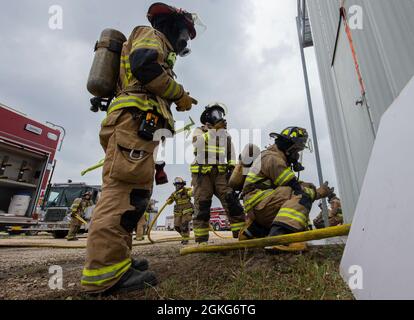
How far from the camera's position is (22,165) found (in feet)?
18.8

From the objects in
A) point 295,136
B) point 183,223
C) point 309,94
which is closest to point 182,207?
point 183,223

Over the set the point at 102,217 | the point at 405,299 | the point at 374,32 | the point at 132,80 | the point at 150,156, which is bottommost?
the point at 405,299

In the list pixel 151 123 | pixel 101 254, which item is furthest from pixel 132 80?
pixel 101 254

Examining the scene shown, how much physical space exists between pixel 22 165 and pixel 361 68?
687cm

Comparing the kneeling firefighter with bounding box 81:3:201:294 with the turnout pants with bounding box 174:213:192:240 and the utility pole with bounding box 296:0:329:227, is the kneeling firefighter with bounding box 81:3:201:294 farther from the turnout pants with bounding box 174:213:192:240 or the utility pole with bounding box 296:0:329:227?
the turnout pants with bounding box 174:213:192:240

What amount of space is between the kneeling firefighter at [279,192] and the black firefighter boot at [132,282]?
1.16 meters

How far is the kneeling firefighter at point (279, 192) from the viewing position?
2.18 meters

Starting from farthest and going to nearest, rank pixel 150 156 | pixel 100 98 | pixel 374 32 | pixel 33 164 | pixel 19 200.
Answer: pixel 33 164, pixel 19 200, pixel 100 98, pixel 374 32, pixel 150 156

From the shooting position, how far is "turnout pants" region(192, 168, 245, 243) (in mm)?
3777

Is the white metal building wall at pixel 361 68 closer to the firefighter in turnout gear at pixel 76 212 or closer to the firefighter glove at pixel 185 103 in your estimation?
the firefighter glove at pixel 185 103

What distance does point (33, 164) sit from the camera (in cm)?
604
